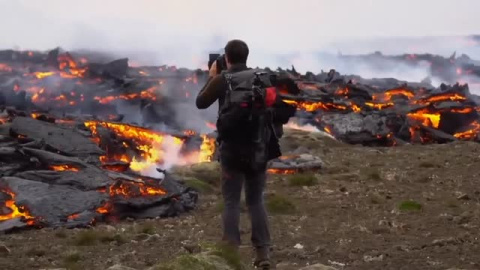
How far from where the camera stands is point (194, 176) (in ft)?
49.0

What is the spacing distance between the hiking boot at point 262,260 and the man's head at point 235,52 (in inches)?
82.5

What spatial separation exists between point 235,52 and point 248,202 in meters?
1.69

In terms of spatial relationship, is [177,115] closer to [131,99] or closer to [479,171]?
[131,99]

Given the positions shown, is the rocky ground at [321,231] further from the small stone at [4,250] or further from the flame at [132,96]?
the flame at [132,96]

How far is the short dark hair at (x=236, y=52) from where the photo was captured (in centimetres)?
673

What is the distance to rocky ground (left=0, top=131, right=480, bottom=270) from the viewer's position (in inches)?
288

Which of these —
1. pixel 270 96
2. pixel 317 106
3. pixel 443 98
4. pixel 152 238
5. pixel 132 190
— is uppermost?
pixel 270 96

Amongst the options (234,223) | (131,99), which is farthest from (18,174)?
(131,99)

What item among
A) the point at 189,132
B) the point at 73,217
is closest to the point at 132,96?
the point at 189,132

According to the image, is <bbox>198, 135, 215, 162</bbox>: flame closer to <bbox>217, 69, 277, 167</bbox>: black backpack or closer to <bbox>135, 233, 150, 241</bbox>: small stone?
<bbox>135, 233, 150, 241</bbox>: small stone

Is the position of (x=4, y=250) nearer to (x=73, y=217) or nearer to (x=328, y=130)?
(x=73, y=217)

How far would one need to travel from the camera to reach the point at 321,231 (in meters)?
9.42

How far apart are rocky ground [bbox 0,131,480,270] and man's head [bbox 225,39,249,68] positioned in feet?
6.73

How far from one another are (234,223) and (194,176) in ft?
27.0
